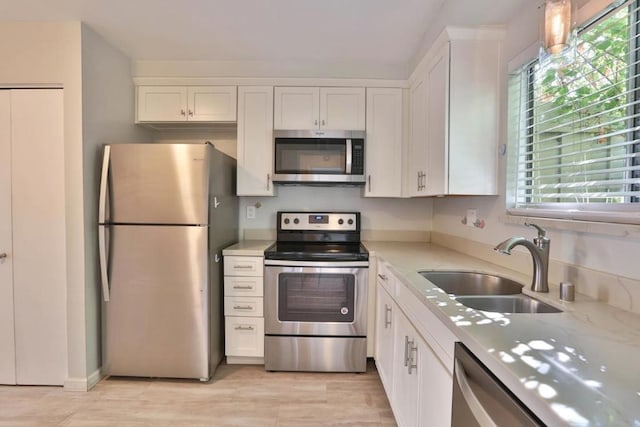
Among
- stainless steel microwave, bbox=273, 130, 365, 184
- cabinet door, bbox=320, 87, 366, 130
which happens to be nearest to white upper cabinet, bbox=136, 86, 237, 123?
stainless steel microwave, bbox=273, 130, 365, 184

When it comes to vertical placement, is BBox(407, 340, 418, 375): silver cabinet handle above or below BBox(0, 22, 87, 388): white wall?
below

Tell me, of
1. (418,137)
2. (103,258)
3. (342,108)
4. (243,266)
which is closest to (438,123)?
(418,137)

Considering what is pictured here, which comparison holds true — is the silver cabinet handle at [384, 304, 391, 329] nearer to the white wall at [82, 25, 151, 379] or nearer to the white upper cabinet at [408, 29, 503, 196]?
the white upper cabinet at [408, 29, 503, 196]

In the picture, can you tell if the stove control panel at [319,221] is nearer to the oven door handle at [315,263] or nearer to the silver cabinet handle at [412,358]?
the oven door handle at [315,263]

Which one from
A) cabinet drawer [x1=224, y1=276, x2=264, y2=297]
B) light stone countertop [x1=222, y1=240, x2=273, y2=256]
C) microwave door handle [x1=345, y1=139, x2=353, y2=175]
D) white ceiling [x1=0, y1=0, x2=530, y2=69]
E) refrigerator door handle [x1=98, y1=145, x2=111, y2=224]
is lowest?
cabinet drawer [x1=224, y1=276, x2=264, y2=297]

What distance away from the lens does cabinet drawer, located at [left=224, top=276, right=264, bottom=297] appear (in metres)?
2.35

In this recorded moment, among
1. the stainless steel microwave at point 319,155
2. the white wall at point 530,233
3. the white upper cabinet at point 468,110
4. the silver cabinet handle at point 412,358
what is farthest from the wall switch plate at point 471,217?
the silver cabinet handle at point 412,358

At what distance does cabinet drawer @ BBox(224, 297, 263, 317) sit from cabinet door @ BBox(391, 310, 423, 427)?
3.47ft

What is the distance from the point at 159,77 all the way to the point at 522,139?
2.63 metres

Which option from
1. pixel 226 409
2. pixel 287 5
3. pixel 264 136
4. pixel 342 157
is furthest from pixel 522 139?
pixel 226 409

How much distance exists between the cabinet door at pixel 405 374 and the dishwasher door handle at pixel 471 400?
45 centimetres

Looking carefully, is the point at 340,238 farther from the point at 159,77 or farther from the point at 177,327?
the point at 159,77

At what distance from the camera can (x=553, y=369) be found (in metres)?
0.68

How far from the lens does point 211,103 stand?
103 inches
